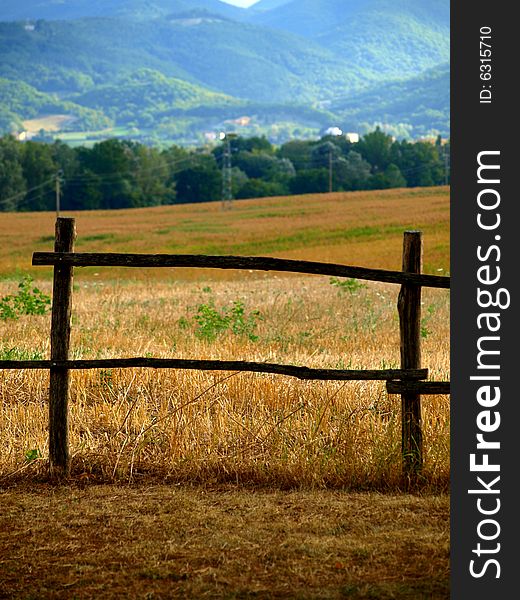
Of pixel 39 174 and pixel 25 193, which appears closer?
pixel 25 193

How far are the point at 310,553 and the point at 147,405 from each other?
344 cm

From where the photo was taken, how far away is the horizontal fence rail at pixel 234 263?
705cm

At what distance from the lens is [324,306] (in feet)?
66.5

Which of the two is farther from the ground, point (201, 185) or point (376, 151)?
point (376, 151)

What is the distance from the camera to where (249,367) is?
7047 millimetres

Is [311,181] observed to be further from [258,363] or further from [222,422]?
[258,363]

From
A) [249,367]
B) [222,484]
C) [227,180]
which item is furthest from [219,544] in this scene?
[227,180]

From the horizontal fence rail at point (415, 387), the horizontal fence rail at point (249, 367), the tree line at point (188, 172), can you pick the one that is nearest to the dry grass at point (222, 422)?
the horizontal fence rail at point (415, 387)

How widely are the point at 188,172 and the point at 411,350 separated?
104587 millimetres

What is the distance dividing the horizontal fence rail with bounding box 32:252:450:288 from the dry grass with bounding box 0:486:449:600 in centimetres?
148

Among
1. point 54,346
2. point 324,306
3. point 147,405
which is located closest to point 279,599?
point 54,346

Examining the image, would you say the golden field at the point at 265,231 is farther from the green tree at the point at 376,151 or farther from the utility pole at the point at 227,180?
the green tree at the point at 376,151

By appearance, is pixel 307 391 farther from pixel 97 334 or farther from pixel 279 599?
pixel 97 334

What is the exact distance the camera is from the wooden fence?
700 cm
